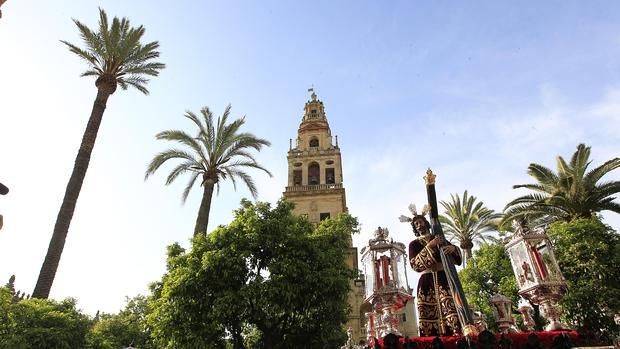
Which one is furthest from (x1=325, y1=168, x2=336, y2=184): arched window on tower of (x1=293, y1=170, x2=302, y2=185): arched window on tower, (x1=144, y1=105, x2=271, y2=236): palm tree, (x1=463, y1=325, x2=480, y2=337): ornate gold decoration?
(x1=463, y1=325, x2=480, y2=337): ornate gold decoration

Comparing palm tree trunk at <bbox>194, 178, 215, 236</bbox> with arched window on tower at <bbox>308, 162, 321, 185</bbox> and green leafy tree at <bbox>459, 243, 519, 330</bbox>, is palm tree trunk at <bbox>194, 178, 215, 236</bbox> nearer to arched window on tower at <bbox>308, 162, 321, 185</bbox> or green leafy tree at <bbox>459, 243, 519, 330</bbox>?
green leafy tree at <bbox>459, 243, 519, 330</bbox>

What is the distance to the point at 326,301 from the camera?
14.1 meters

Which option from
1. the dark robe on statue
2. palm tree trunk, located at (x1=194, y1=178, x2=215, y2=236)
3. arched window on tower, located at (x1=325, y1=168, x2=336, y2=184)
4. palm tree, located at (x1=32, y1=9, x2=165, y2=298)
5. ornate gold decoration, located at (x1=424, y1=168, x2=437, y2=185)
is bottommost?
the dark robe on statue

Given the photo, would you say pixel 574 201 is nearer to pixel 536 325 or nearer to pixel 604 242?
pixel 604 242

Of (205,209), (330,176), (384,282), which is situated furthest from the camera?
(330,176)

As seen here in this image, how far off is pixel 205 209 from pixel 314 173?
1981cm

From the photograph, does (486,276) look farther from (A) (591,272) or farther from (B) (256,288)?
(B) (256,288)

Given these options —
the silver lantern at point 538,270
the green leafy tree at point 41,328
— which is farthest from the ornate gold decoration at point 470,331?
the green leafy tree at point 41,328

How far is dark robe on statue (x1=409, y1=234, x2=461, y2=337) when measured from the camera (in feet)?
26.6

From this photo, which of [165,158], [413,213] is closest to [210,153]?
[165,158]

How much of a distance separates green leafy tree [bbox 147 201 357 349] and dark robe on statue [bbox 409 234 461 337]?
17.8ft

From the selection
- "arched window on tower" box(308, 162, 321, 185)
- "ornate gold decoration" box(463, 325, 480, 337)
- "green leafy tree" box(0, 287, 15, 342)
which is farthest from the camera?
"arched window on tower" box(308, 162, 321, 185)

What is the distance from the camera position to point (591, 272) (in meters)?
15.3

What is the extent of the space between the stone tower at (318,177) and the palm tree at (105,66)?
17685 millimetres
